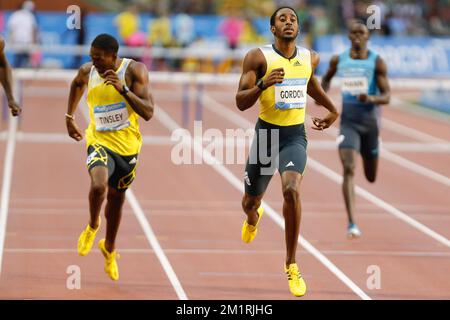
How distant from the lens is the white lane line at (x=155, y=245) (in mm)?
11641

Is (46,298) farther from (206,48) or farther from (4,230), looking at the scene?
(206,48)

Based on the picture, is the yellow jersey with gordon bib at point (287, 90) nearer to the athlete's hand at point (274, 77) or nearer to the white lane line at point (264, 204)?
the athlete's hand at point (274, 77)

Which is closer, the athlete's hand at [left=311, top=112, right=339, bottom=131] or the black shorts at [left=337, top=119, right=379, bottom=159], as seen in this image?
the athlete's hand at [left=311, top=112, right=339, bottom=131]

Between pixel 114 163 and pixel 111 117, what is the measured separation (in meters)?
0.42

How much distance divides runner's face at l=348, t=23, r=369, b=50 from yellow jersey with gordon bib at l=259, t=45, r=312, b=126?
136 inches

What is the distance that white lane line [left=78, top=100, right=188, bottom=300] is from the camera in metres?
11.6

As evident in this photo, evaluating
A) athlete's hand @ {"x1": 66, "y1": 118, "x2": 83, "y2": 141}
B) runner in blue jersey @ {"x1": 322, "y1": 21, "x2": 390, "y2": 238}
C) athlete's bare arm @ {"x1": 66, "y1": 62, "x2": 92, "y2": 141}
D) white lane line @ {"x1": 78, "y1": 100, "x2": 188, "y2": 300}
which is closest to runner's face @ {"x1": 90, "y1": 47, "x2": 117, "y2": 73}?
athlete's bare arm @ {"x1": 66, "y1": 62, "x2": 92, "y2": 141}

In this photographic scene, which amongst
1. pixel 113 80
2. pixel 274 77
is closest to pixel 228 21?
pixel 113 80

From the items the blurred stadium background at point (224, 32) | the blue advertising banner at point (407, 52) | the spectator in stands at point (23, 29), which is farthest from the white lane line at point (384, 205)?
the blue advertising banner at point (407, 52)

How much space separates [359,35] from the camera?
14258mm

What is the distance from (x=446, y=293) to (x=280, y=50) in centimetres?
274

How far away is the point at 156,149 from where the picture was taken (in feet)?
73.3

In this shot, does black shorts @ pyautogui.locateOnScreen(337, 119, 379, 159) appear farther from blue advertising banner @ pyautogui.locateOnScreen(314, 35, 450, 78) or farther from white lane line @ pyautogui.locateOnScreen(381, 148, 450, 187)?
blue advertising banner @ pyautogui.locateOnScreen(314, 35, 450, 78)

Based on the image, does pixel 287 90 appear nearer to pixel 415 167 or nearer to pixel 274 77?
pixel 274 77
